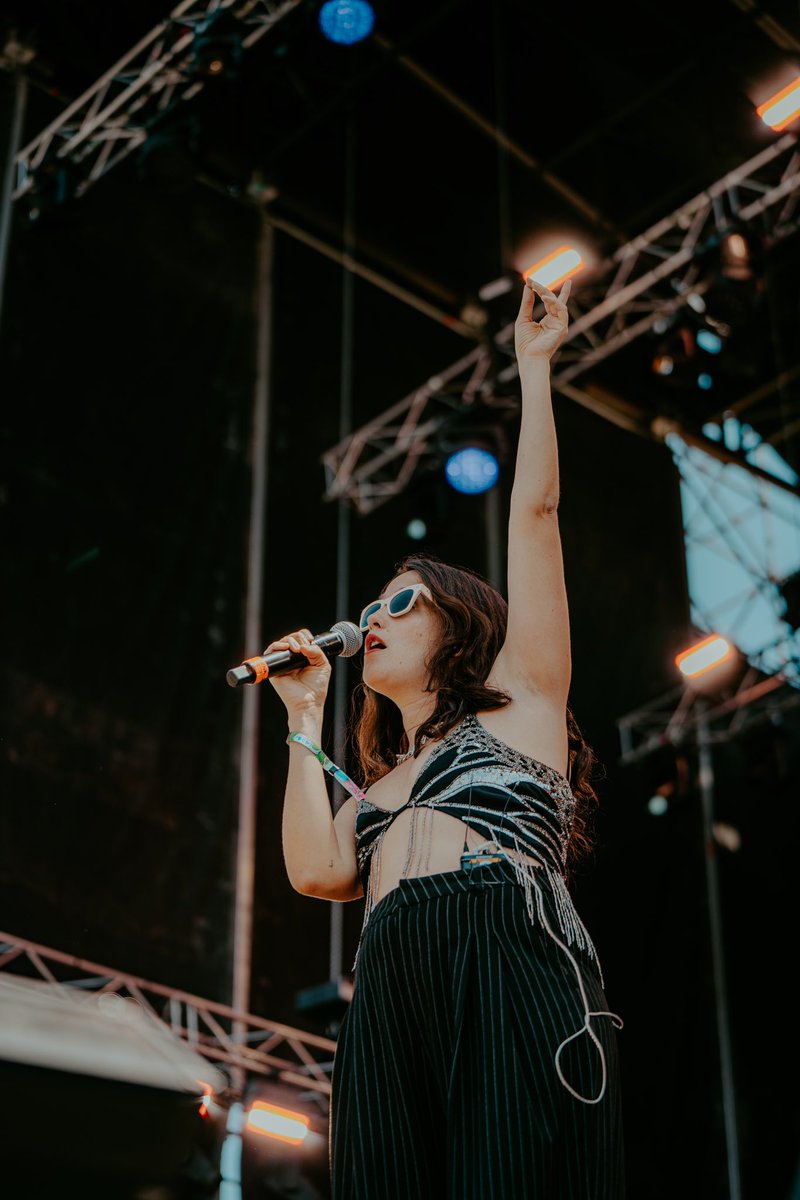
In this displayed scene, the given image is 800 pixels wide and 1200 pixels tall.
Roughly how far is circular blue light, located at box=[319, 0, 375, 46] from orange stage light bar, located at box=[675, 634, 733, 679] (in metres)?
3.58

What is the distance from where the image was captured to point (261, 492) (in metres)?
7.61

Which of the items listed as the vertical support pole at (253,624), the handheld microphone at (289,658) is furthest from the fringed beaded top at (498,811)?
the vertical support pole at (253,624)

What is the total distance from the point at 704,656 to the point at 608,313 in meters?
1.91

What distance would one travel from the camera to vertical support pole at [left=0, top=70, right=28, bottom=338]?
6.80m

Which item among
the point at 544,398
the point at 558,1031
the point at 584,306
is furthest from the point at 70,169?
the point at 558,1031

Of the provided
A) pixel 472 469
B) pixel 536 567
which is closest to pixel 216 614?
pixel 472 469

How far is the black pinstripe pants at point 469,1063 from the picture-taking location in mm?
1484

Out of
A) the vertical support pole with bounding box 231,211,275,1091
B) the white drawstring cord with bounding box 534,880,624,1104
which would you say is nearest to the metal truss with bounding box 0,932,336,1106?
the vertical support pole with bounding box 231,211,275,1091

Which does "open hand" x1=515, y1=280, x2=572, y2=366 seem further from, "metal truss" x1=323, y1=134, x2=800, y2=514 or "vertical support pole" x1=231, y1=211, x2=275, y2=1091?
"metal truss" x1=323, y1=134, x2=800, y2=514

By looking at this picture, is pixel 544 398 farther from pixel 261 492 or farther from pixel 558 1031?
pixel 261 492

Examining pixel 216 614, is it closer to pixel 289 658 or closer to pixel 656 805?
pixel 656 805

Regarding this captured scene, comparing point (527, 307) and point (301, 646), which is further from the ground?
point (527, 307)

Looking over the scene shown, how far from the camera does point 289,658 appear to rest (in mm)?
1914

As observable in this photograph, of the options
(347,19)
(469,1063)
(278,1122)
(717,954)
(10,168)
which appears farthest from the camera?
(717,954)
